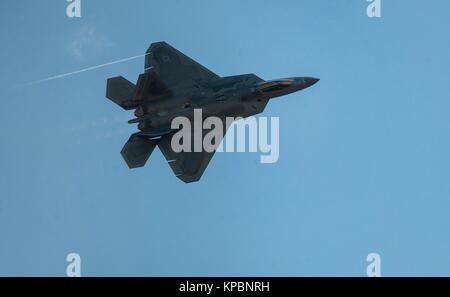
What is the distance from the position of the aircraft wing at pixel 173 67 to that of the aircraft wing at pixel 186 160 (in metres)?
5.09

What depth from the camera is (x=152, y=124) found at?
164ft

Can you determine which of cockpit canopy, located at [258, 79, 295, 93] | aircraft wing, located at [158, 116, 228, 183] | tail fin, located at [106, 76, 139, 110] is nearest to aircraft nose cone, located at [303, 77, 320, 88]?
cockpit canopy, located at [258, 79, 295, 93]

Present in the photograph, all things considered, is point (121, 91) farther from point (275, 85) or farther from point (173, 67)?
point (275, 85)

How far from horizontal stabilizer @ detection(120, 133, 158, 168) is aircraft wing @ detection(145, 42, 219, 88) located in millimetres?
5287

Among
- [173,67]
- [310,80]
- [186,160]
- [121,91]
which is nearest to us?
[310,80]

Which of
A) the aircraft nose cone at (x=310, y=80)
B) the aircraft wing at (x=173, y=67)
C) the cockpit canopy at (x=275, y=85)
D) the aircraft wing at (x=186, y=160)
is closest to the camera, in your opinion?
the cockpit canopy at (x=275, y=85)

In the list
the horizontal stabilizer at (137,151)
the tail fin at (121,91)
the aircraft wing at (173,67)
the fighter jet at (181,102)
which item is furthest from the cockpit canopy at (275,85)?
the tail fin at (121,91)

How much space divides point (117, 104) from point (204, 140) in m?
7.29

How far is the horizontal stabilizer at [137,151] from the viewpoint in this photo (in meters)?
50.0

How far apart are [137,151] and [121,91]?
16.7ft

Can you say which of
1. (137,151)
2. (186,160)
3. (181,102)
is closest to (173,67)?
(181,102)

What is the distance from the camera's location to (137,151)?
165 ft

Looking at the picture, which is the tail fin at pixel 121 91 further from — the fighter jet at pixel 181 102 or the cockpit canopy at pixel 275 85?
the cockpit canopy at pixel 275 85
